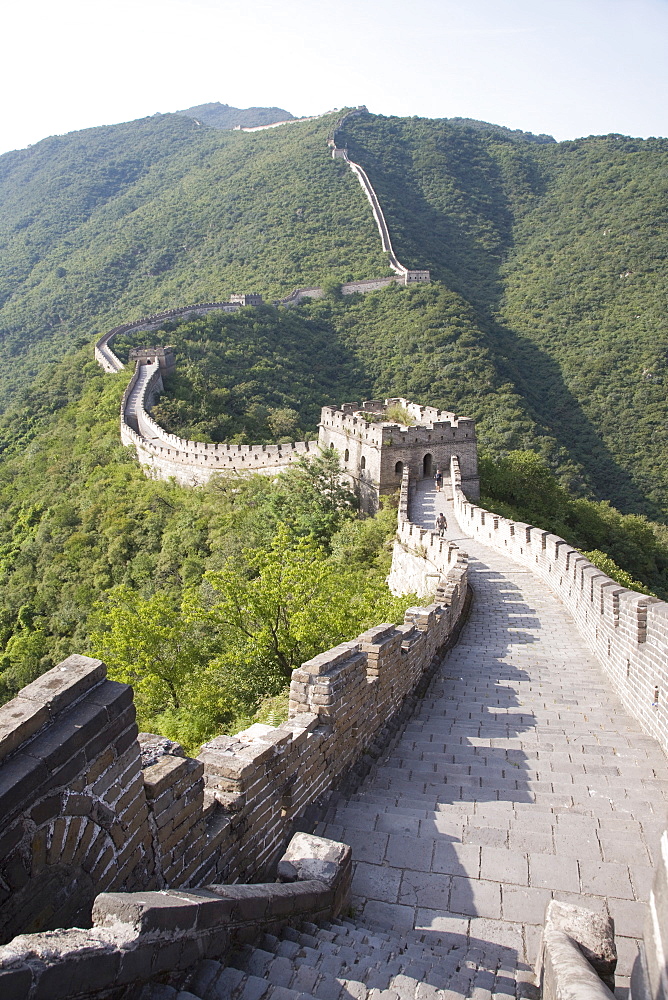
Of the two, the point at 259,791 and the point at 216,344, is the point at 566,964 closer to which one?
the point at 259,791

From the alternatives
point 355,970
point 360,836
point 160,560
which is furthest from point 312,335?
point 355,970

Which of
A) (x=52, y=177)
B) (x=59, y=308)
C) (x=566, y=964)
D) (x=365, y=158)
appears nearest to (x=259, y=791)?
(x=566, y=964)

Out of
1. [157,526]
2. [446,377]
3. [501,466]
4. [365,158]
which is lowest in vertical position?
[157,526]

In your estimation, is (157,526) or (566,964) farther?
(157,526)

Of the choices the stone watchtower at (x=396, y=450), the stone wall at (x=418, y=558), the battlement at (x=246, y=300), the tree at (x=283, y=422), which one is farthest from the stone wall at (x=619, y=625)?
the battlement at (x=246, y=300)

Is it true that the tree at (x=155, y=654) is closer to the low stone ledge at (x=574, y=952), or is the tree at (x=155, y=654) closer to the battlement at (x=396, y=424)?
the low stone ledge at (x=574, y=952)
